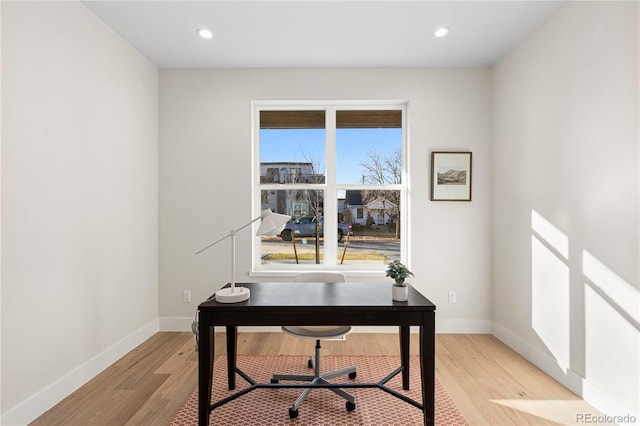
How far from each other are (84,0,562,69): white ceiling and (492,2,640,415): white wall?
1.23 feet

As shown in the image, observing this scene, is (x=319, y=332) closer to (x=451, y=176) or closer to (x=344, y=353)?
(x=344, y=353)

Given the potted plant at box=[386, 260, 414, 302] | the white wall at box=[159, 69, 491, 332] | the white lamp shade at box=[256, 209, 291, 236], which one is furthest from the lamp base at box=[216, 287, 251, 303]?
the white wall at box=[159, 69, 491, 332]

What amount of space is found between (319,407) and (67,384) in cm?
182

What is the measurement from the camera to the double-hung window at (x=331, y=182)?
3.91m

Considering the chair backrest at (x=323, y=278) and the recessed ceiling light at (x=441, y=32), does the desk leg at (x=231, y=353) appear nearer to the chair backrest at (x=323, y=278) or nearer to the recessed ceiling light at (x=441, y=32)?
the chair backrest at (x=323, y=278)

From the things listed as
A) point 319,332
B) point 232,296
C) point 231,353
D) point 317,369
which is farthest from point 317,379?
point 232,296

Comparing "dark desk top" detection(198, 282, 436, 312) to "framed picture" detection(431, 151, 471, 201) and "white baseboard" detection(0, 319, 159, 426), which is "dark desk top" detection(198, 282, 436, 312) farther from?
"framed picture" detection(431, 151, 471, 201)

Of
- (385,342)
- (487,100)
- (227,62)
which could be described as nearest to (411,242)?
(385,342)

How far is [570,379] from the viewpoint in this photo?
8.23 feet

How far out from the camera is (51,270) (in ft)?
7.59

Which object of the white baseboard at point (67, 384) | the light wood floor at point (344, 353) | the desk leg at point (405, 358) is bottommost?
the light wood floor at point (344, 353)

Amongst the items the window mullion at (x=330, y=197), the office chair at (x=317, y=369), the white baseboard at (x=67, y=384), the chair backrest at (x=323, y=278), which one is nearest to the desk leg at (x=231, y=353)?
the office chair at (x=317, y=369)

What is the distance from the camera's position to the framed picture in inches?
145

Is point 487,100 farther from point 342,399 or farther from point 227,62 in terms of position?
point 342,399
